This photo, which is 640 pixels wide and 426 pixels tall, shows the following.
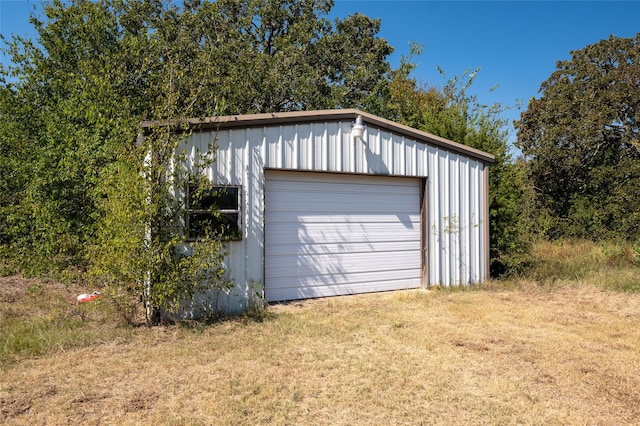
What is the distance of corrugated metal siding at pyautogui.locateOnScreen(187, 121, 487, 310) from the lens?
21.3 ft

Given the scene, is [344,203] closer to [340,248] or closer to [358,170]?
[358,170]

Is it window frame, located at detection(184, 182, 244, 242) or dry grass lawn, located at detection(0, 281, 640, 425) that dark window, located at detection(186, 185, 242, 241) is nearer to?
window frame, located at detection(184, 182, 244, 242)

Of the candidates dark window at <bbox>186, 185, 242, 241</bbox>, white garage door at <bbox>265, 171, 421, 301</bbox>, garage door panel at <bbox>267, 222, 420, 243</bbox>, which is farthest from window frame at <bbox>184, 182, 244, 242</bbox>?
garage door panel at <bbox>267, 222, 420, 243</bbox>

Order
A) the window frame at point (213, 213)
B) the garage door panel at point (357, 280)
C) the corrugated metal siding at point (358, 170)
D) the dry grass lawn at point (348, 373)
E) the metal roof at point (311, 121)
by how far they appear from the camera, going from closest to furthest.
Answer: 1. the dry grass lawn at point (348, 373)
2. the window frame at point (213, 213)
3. the metal roof at point (311, 121)
4. the corrugated metal siding at point (358, 170)
5. the garage door panel at point (357, 280)

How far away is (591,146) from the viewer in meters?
16.9

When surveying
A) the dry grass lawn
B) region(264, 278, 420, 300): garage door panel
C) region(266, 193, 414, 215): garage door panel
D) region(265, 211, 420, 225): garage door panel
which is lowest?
the dry grass lawn

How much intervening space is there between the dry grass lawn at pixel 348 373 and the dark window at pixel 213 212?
1.32 meters

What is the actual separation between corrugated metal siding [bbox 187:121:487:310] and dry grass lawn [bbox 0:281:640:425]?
60.9 inches

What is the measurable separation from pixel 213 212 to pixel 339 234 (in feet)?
8.30

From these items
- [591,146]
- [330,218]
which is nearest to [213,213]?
[330,218]

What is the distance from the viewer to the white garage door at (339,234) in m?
7.10

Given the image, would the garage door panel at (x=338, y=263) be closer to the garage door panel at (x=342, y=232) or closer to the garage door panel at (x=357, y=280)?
the garage door panel at (x=357, y=280)

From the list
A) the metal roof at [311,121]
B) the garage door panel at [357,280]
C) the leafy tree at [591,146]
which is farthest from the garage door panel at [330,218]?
the leafy tree at [591,146]

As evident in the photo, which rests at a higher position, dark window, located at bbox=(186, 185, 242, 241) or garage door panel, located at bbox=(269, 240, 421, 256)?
dark window, located at bbox=(186, 185, 242, 241)
